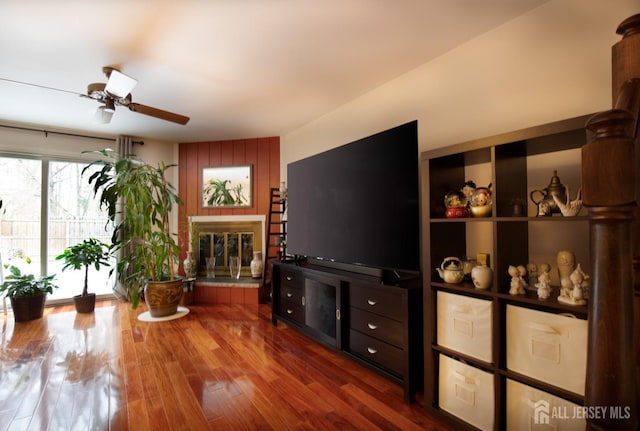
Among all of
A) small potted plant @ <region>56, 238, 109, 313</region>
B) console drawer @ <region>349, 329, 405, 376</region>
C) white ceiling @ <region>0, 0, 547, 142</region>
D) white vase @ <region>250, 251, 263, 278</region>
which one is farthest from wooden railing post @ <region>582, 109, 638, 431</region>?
small potted plant @ <region>56, 238, 109, 313</region>

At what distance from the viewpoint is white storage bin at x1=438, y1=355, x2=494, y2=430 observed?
1.48 metres

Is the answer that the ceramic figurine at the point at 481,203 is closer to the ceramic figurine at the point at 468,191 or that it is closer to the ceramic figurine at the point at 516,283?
the ceramic figurine at the point at 468,191

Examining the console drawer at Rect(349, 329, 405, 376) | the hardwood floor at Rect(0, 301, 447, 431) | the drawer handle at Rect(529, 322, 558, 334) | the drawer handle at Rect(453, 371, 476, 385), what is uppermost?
the drawer handle at Rect(529, 322, 558, 334)

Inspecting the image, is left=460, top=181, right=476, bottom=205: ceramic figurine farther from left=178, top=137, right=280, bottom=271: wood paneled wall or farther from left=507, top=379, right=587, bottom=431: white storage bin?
left=178, top=137, right=280, bottom=271: wood paneled wall

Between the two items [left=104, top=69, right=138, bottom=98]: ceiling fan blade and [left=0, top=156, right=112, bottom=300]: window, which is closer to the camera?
[left=104, top=69, right=138, bottom=98]: ceiling fan blade

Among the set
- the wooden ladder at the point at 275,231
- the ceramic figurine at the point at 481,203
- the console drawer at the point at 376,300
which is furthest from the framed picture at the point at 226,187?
the ceramic figurine at the point at 481,203

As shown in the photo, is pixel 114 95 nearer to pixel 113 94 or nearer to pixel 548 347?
pixel 113 94

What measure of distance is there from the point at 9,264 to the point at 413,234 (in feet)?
16.2

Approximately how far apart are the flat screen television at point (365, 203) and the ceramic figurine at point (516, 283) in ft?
1.75

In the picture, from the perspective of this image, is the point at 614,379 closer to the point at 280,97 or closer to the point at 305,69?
the point at 305,69

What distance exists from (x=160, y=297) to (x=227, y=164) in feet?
6.73

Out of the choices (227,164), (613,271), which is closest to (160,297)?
(227,164)

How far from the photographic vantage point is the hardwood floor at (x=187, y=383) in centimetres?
168

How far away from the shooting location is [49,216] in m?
4.07
